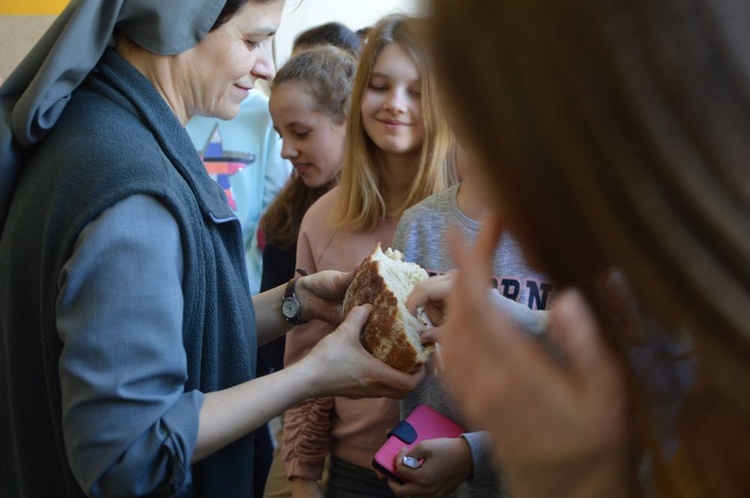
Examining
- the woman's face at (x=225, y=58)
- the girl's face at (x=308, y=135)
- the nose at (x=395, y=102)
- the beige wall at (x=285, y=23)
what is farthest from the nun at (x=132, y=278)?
the beige wall at (x=285, y=23)

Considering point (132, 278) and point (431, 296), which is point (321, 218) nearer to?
point (431, 296)

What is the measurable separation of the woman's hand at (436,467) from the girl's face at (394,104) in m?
0.93

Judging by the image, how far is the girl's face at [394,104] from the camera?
2.13 m

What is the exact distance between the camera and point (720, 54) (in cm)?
39

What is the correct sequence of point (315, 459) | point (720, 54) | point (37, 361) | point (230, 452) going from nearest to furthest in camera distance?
point (720, 54) < point (37, 361) < point (230, 452) < point (315, 459)

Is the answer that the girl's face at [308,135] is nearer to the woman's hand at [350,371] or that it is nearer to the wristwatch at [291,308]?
the wristwatch at [291,308]

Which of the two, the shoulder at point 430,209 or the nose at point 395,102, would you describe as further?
the nose at point 395,102

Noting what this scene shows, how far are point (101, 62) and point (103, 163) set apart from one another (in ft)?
0.91

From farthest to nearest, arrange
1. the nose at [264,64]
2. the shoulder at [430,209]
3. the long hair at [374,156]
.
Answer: the long hair at [374,156]
the shoulder at [430,209]
the nose at [264,64]

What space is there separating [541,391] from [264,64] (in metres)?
1.29

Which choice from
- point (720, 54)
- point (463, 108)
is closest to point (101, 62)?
point (463, 108)

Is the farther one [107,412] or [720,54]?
[107,412]

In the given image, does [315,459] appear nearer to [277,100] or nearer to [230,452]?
[230,452]

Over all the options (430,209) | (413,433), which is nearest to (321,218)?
(430,209)
